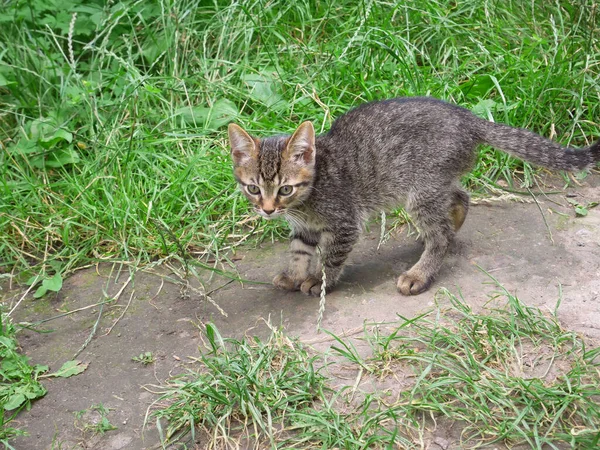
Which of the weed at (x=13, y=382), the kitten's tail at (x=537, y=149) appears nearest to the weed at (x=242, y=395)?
the weed at (x=13, y=382)

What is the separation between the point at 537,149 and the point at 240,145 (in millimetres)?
1840

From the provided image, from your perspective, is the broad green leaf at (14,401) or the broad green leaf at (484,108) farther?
the broad green leaf at (484,108)

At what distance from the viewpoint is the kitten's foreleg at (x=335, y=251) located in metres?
4.71

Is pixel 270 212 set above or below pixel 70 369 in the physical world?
above

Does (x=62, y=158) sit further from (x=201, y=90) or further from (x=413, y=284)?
(x=413, y=284)

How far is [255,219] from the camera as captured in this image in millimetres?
5465

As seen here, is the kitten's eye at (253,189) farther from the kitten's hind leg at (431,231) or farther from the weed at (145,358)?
the weed at (145,358)

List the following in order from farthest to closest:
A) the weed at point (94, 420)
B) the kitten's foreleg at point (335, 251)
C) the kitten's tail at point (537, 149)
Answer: the kitten's foreleg at point (335, 251), the kitten's tail at point (537, 149), the weed at point (94, 420)

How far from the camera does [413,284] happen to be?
4.58 metres

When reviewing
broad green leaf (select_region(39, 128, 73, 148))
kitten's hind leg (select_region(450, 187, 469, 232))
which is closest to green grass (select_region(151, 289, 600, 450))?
kitten's hind leg (select_region(450, 187, 469, 232))

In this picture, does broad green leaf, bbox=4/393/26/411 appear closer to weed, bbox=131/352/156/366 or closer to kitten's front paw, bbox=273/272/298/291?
weed, bbox=131/352/156/366

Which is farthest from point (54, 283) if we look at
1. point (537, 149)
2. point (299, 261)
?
point (537, 149)

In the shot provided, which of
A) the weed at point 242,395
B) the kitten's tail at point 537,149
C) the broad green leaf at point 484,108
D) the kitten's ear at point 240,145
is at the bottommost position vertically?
the weed at point 242,395

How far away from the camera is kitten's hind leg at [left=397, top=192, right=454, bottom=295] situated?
466 cm
